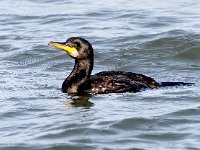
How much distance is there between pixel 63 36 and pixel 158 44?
226cm

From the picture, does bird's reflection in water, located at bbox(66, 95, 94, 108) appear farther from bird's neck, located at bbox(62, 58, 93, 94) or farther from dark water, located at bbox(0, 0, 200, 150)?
bird's neck, located at bbox(62, 58, 93, 94)

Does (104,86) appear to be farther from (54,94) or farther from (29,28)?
(29,28)

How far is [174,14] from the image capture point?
70.3 feet

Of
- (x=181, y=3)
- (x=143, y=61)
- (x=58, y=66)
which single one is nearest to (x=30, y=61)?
(x=58, y=66)

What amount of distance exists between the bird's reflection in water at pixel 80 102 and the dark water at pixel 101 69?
2 cm

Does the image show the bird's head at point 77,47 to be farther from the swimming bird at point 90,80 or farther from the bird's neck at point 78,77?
the bird's neck at point 78,77

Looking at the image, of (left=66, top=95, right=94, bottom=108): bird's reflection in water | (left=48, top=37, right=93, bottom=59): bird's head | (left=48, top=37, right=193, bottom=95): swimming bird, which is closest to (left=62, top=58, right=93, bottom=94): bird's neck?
(left=48, top=37, right=193, bottom=95): swimming bird

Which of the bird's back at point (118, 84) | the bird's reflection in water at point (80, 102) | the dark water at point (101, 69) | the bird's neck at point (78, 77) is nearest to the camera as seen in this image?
the dark water at point (101, 69)

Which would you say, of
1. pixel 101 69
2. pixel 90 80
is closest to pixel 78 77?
pixel 90 80

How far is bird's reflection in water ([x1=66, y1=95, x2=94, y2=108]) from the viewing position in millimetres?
14017

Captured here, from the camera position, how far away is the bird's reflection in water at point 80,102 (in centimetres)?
1402

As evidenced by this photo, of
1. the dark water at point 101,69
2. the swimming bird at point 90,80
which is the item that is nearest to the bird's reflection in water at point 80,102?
the dark water at point 101,69

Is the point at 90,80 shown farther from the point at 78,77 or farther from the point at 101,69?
the point at 101,69

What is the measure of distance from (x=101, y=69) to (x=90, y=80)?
2134mm
